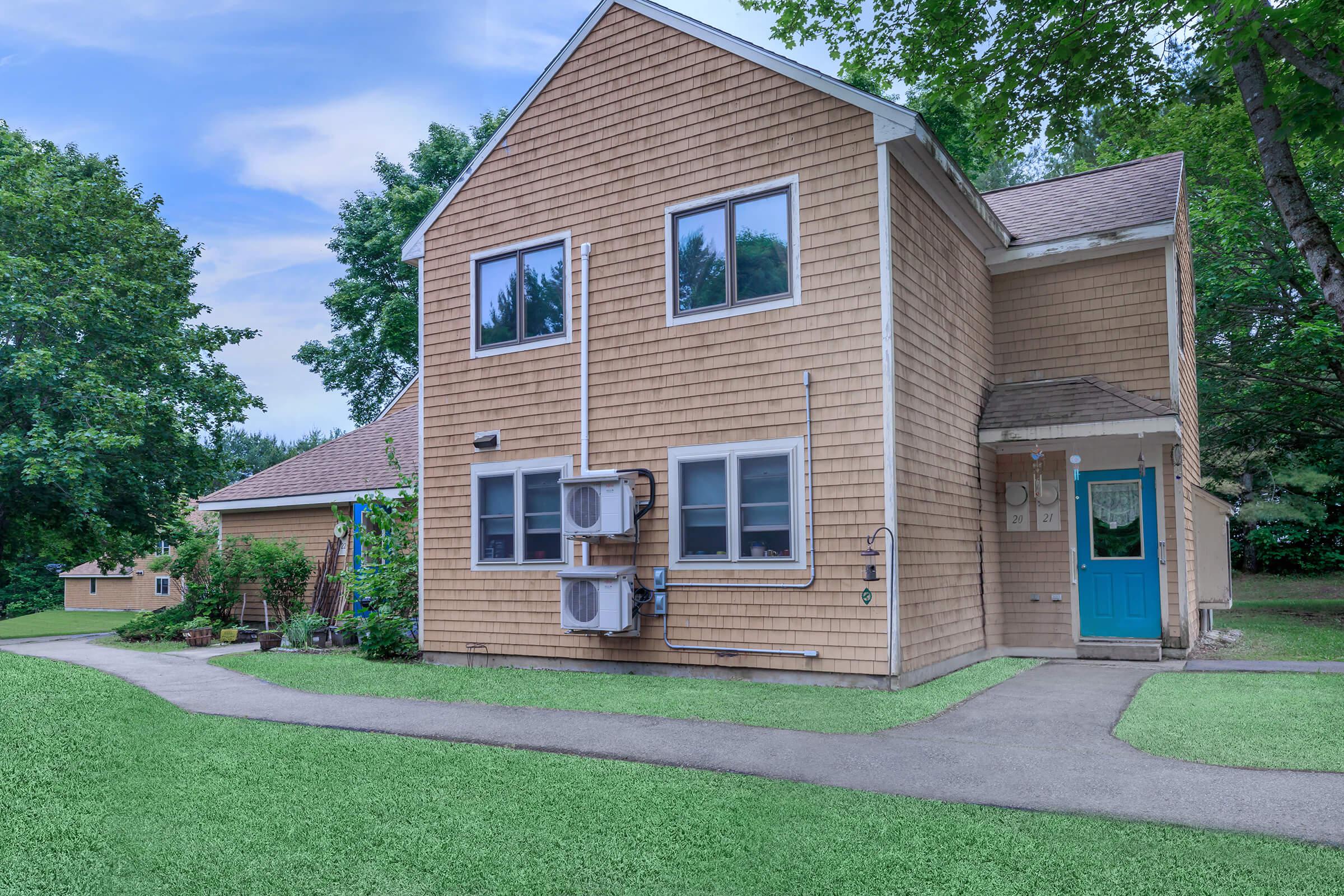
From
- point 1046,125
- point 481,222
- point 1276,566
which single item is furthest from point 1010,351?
point 1276,566

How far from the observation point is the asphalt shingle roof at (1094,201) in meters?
11.5

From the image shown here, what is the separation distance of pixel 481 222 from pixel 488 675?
211 inches

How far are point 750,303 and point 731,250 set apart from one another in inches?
25.4

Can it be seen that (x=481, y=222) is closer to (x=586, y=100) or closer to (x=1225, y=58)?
(x=586, y=100)

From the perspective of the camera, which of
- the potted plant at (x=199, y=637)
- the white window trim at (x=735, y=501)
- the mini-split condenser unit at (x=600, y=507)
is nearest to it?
the white window trim at (x=735, y=501)

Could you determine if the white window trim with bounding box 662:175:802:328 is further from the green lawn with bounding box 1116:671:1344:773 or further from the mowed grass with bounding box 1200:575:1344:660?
the mowed grass with bounding box 1200:575:1344:660

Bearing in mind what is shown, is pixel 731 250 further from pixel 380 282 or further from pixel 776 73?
pixel 380 282

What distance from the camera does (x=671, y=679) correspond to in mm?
9555

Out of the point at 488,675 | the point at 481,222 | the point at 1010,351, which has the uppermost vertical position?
the point at 481,222

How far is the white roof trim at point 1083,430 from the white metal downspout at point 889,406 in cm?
287

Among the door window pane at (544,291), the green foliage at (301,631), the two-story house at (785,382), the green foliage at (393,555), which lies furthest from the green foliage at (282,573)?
Answer: the door window pane at (544,291)

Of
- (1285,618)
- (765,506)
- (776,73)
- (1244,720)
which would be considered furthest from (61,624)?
(1285,618)

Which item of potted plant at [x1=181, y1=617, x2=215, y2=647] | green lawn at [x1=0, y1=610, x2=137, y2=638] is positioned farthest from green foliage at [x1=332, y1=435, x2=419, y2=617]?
green lawn at [x1=0, y1=610, x2=137, y2=638]

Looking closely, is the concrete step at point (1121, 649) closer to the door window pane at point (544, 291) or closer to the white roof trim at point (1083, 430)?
the white roof trim at point (1083, 430)
